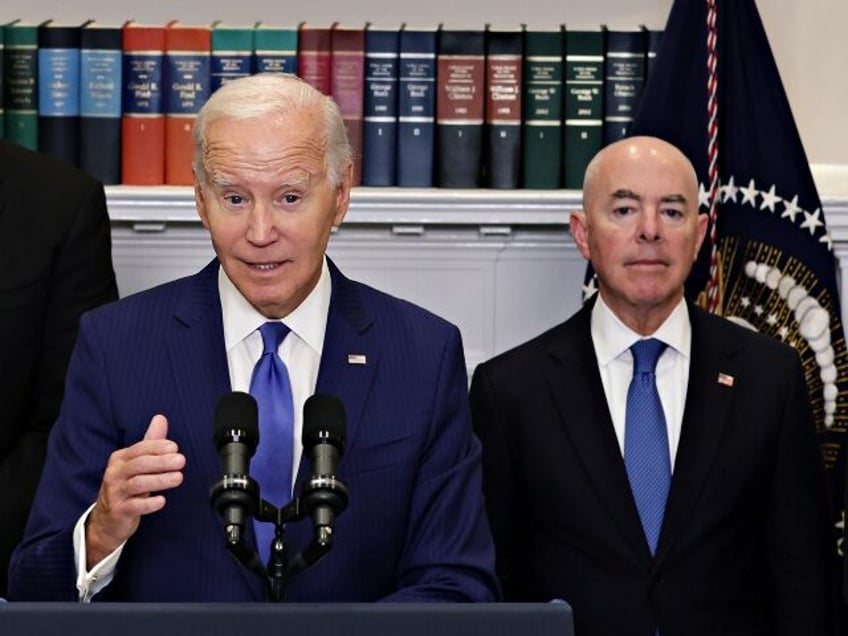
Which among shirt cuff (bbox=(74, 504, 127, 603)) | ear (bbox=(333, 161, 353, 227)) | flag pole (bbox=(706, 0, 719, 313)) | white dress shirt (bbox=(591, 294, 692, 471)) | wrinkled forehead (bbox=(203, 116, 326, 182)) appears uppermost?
flag pole (bbox=(706, 0, 719, 313))

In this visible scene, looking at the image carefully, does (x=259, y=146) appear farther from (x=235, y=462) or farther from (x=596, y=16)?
(x=596, y=16)

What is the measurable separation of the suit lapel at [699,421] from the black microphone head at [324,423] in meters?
1.58

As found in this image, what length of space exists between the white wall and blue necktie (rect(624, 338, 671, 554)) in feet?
4.20

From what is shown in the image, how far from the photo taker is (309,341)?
8.75 feet

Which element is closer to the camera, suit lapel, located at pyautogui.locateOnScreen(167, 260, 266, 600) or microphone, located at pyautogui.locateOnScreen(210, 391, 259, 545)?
microphone, located at pyautogui.locateOnScreen(210, 391, 259, 545)

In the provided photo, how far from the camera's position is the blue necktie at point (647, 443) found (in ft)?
11.7

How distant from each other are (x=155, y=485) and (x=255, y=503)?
0.19 m

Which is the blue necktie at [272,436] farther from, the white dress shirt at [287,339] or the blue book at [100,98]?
the blue book at [100,98]

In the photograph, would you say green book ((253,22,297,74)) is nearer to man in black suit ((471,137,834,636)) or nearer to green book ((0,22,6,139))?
green book ((0,22,6,139))

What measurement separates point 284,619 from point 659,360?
1.94m

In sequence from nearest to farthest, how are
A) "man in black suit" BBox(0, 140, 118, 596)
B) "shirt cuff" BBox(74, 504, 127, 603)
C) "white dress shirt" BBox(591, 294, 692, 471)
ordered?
"shirt cuff" BBox(74, 504, 127, 603) → "man in black suit" BBox(0, 140, 118, 596) → "white dress shirt" BBox(591, 294, 692, 471)

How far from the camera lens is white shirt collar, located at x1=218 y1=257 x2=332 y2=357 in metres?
2.66

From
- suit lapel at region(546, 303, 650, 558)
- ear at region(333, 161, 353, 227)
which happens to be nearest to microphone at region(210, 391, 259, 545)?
ear at region(333, 161, 353, 227)

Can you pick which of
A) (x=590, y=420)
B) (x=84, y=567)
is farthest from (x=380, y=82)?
(x=84, y=567)
